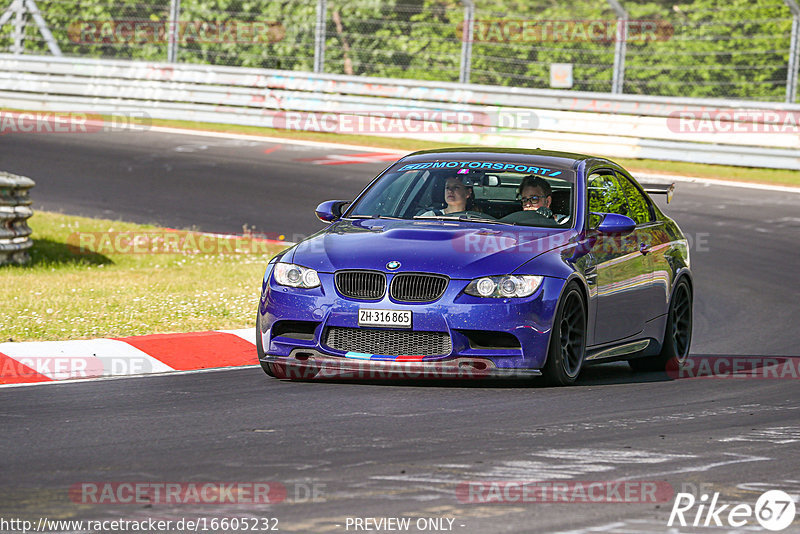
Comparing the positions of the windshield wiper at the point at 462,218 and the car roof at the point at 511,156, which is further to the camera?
the car roof at the point at 511,156

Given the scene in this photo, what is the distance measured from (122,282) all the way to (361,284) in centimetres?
538

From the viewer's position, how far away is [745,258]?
1545 cm

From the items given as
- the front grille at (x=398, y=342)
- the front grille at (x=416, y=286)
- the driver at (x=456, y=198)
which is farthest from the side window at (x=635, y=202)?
the front grille at (x=398, y=342)

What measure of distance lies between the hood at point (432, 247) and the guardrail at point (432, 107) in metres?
14.3

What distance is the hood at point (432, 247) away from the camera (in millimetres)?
8055

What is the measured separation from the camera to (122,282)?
42.4ft

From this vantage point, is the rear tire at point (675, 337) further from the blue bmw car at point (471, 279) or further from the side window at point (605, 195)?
the side window at point (605, 195)

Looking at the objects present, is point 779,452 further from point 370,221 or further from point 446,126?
point 446,126

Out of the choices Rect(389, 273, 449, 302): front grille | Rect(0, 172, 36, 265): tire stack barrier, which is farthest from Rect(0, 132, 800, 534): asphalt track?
Rect(0, 172, 36, 265): tire stack barrier

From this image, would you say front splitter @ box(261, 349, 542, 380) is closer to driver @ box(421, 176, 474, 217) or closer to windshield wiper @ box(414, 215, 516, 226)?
windshield wiper @ box(414, 215, 516, 226)

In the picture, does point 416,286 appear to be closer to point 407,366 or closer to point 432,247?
point 432,247

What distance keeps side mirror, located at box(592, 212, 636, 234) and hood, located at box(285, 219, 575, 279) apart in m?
0.26

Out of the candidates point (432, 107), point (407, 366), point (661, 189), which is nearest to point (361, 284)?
point (407, 366)

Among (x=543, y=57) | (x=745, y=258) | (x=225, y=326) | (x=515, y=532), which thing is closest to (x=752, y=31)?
(x=543, y=57)
